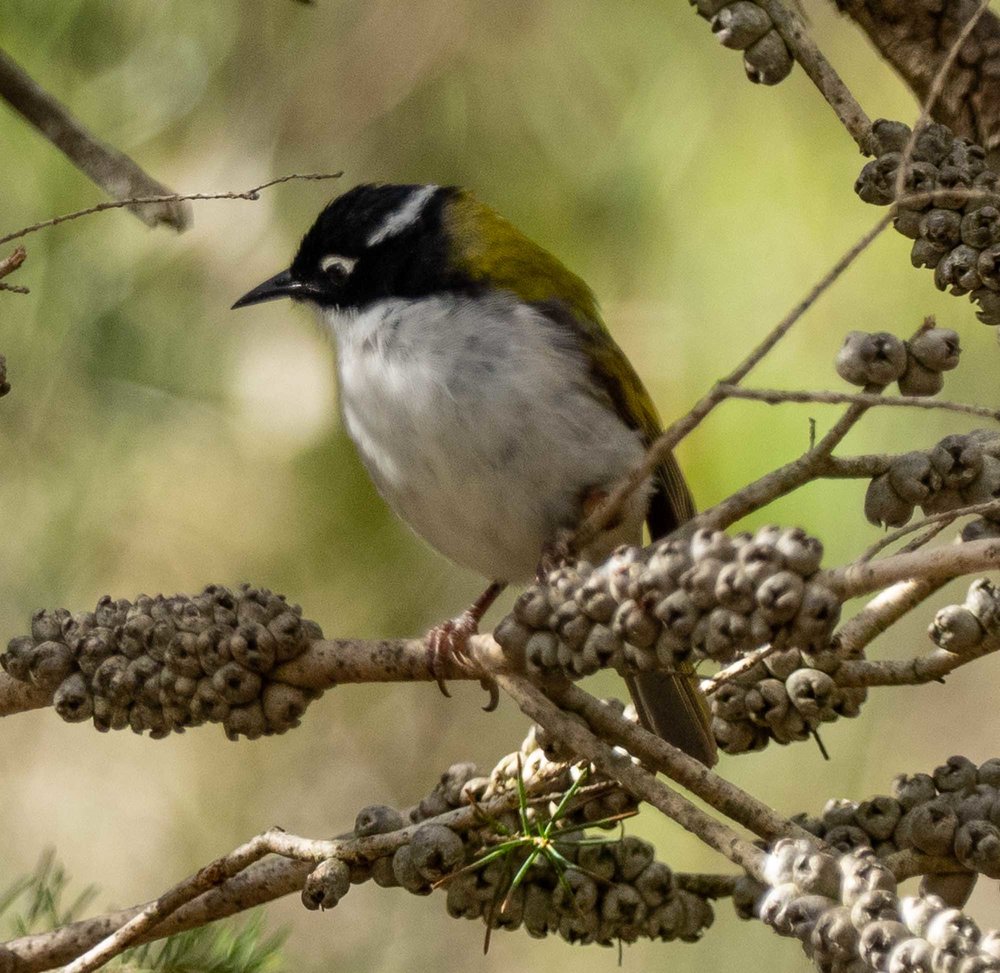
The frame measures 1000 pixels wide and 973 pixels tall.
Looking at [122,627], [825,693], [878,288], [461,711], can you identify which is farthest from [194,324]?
[825,693]

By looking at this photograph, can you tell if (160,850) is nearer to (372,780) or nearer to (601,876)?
(372,780)

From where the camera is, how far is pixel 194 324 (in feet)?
Result: 14.8

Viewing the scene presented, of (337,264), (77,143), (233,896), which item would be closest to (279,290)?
(337,264)

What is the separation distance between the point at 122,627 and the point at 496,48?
2849 mm

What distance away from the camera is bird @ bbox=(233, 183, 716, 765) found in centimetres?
335

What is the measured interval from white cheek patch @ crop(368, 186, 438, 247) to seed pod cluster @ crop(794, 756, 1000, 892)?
2.12 m

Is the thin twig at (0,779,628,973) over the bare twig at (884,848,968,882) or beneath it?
beneath

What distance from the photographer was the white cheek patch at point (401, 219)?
12.6 ft

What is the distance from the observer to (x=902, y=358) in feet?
6.63

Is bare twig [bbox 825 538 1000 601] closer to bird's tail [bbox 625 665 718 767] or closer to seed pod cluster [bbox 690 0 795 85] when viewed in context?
seed pod cluster [bbox 690 0 795 85]

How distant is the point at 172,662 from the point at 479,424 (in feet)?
3.80

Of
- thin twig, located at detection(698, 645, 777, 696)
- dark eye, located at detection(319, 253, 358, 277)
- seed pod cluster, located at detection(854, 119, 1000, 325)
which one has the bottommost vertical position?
thin twig, located at detection(698, 645, 777, 696)

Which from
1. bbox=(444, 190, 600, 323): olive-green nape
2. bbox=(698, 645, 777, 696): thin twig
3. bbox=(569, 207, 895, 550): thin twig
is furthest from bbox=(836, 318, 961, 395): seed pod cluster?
bbox=(444, 190, 600, 323): olive-green nape

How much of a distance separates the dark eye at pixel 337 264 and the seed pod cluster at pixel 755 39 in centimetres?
163
